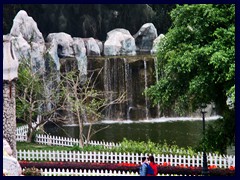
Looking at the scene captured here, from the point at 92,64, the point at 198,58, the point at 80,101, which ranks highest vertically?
the point at 198,58

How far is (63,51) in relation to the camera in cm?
2577

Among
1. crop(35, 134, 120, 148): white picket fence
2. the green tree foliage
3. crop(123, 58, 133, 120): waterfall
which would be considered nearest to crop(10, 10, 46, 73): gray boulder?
crop(123, 58, 133, 120): waterfall

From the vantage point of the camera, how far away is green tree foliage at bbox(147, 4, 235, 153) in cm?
1088

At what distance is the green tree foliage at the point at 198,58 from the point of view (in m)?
10.9

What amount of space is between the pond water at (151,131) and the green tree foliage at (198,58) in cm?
492

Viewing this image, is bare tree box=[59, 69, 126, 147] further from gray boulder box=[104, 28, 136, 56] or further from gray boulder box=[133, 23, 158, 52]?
gray boulder box=[133, 23, 158, 52]

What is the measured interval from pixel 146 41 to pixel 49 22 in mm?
5906

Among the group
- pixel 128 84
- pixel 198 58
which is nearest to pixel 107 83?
pixel 128 84

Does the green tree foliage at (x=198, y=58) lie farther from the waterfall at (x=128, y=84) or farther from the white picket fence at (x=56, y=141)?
the waterfall at (x=128, y=84)

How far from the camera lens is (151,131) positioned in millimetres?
20281

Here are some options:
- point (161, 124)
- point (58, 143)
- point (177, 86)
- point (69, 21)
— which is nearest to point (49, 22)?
point (69, 21)

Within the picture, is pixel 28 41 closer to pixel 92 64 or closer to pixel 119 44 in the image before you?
pixel 92 64

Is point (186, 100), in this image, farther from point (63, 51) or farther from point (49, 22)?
point (49, 22)

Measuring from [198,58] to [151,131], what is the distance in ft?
30.9
